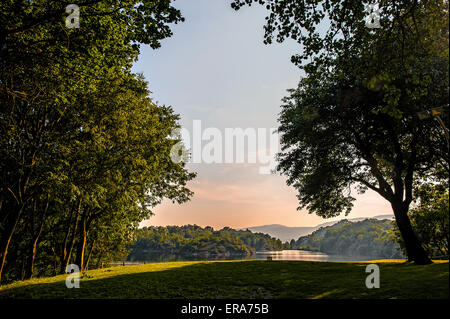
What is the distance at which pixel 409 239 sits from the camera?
18.3 meters

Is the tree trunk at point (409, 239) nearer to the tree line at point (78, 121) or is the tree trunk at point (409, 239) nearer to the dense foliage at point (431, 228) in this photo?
the dense foliage at point (431, 228)

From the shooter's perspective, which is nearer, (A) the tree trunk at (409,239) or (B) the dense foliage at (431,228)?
(A) the tree trunk at (409,239)

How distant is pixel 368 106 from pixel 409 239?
1038cm

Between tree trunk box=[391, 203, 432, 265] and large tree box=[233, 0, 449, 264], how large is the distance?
6 centimetres

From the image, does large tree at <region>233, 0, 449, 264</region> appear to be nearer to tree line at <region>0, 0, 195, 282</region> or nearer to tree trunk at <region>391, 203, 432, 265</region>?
tree trunk at <region>391, 203, 432, 265</region>

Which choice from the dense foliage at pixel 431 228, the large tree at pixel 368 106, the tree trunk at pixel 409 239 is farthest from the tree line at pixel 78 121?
the dense foliage at pixel 431 228

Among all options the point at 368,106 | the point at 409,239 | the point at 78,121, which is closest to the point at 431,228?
the point at 409,239

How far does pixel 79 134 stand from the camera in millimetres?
18641

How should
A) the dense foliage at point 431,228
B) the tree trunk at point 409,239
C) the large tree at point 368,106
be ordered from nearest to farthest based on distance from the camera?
the large tree at point 368,106 → the tree trunk at point 409,239 → the dense foliage at point 431,228

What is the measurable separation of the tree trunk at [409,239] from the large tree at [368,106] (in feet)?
0.21

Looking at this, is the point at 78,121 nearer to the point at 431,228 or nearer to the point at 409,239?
the point at 409,239

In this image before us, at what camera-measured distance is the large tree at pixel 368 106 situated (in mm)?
10414
